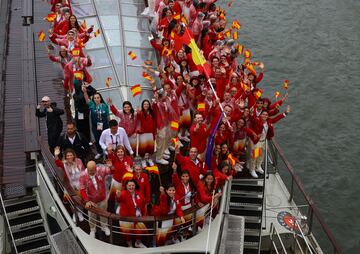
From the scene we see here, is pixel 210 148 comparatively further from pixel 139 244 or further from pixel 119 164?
pixel 139 244

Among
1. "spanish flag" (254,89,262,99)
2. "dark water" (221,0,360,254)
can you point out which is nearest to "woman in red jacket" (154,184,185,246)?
"spanish flag" (254,89,262,99)

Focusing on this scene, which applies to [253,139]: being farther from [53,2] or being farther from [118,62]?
[53,2]

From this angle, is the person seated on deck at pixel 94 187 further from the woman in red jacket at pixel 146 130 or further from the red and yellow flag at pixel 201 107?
the red and yellow flag at pixel 201 107

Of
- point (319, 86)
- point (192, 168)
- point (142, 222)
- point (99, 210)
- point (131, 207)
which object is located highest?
point (192, 168)

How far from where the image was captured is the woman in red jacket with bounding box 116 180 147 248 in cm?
1038

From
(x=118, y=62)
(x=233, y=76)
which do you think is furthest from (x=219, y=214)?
(x=118, y=62)

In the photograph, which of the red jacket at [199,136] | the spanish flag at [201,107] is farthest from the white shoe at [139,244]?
the spanish flag at [201,107]

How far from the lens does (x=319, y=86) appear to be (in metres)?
27.1

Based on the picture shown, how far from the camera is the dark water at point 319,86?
2050 cm

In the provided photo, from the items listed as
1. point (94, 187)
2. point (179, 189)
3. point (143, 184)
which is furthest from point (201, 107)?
point (94, 187)

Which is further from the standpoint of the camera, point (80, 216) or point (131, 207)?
point (80, 216)

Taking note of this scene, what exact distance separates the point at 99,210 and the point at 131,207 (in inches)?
26.9

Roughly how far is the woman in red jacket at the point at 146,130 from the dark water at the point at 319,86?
9106mm

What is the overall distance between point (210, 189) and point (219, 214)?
3.50 feet
